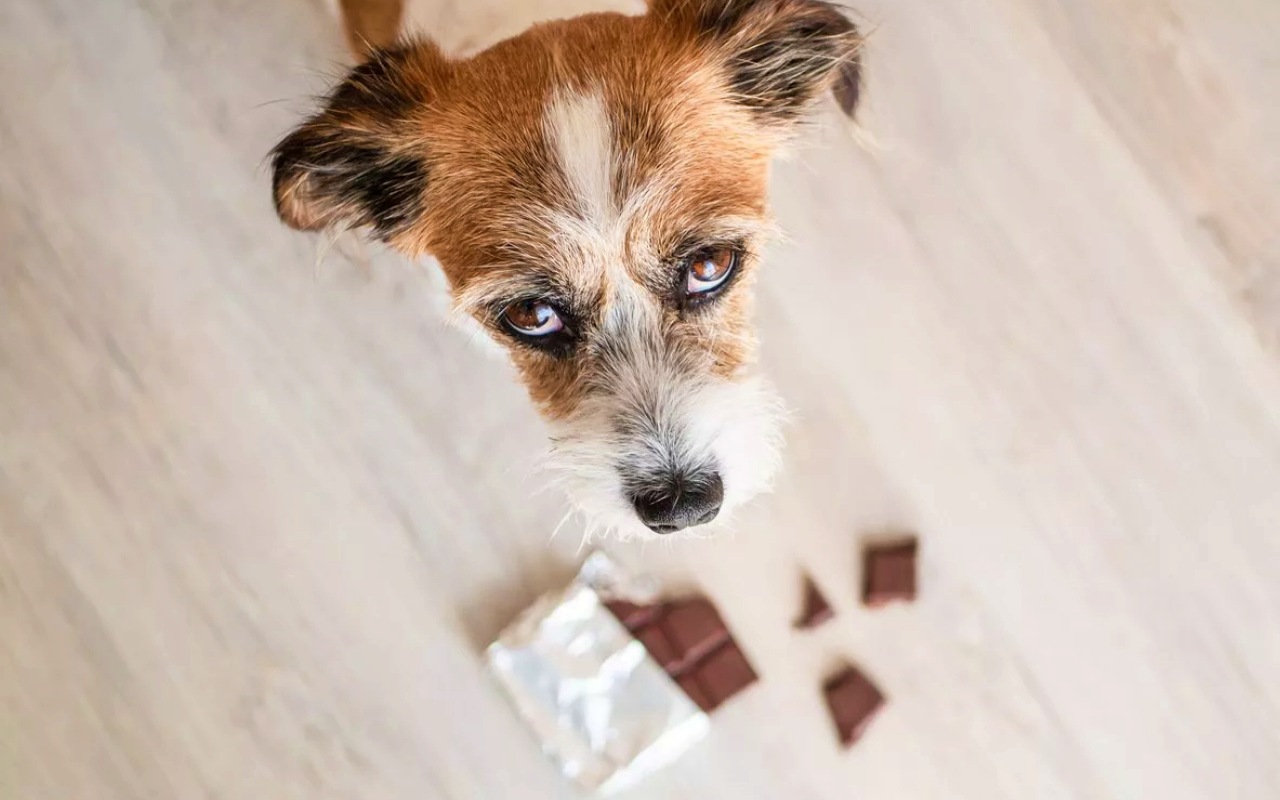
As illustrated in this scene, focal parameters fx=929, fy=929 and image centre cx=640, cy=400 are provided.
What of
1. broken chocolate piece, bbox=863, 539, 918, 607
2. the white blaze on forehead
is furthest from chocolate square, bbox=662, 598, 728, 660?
the white blaze on forehead

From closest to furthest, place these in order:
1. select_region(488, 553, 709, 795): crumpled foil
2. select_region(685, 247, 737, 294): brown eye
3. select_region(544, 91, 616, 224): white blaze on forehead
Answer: select_region(544, 91, 616, 224): white blaze on forehead → select_region(685, 247, 737, 294): brown eye → select_region(488, 553, 709, 795): crumpled foil

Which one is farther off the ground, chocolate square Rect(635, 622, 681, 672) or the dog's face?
the dog's face

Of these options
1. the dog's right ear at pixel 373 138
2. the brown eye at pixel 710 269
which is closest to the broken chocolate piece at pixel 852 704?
the brown eye at pixel 710 269

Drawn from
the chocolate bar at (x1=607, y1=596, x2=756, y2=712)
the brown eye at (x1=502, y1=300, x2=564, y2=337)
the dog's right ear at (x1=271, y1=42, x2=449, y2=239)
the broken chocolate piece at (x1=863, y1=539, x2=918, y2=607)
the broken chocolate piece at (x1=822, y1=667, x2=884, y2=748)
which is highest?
the dog's right ear at (x1=271, y1=42, x2=449, y2=239)

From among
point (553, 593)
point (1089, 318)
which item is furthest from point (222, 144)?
point (1089, 318)

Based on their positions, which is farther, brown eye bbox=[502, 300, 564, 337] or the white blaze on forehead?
brown eye bbox=[502, 300, 564, 337]

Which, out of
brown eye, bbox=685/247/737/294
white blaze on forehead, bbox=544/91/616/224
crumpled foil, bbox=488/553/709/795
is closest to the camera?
white blaze on forehead, bbox=544/91/616/224

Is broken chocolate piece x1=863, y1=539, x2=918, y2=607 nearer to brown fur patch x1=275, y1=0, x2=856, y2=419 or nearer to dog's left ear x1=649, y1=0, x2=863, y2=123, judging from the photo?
brown fur patch x1=275, y1=0, x2=856, y2=419
